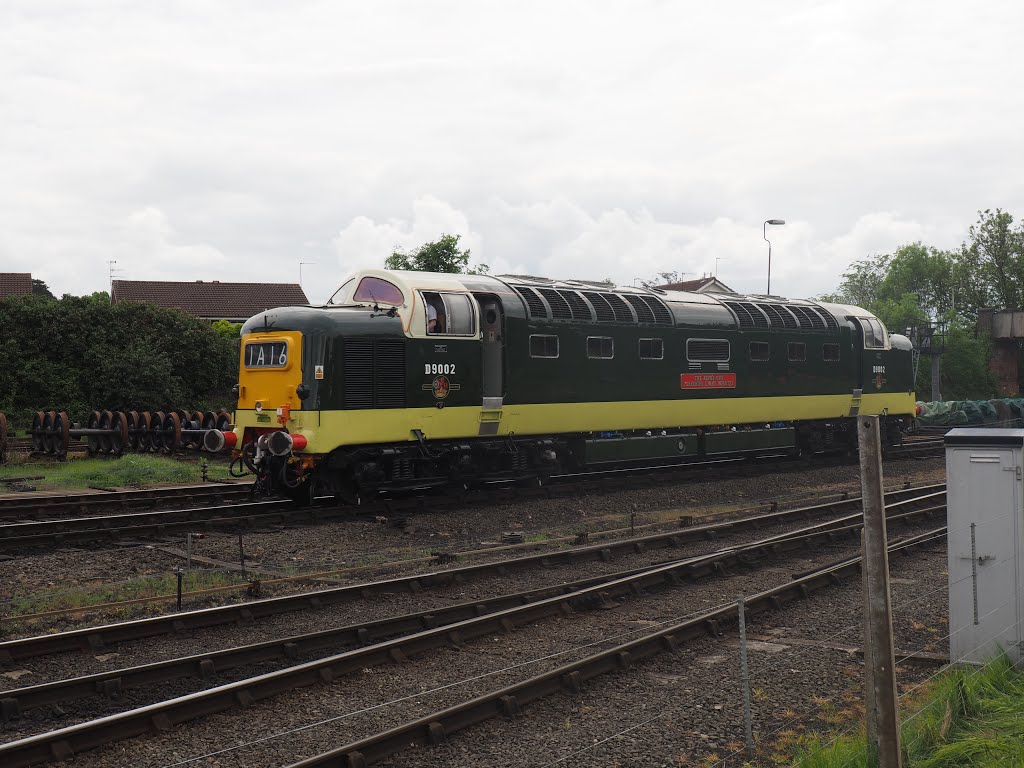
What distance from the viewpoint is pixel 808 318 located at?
25.8 meters

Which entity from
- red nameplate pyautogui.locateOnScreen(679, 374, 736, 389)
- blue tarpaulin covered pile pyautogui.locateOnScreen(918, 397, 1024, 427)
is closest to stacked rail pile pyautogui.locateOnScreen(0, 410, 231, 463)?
red nameplate pyautogui.locateOnScreen(679, 374, 736, 389)

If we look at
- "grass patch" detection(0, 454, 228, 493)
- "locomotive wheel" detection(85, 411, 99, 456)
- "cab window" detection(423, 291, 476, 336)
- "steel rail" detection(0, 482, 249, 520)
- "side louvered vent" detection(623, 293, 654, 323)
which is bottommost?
"steel rail" detection(0, 482, 249, 520)

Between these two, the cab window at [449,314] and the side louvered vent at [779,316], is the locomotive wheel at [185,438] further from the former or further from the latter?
the side louvered vent at [779,316]

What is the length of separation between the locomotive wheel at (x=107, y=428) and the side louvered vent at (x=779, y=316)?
19.0m

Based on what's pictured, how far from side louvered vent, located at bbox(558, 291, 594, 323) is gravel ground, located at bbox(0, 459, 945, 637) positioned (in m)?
3.65

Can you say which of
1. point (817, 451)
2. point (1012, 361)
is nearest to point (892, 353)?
point (817, 451)

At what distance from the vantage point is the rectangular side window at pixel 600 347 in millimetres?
19953

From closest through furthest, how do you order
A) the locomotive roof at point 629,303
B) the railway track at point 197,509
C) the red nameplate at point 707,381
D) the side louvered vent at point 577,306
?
the railway track at point 197,509
the locomotive roof at point 629,303
the side louvered vent at point 577,306
the red nameplate at point 707,381

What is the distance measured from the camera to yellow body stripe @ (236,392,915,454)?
53.4ft

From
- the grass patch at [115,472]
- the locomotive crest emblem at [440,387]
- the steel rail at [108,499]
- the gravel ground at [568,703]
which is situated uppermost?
the locomotive crest emblem at [440,387]

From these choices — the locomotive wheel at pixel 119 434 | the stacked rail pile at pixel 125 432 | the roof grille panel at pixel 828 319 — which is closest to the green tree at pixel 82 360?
the stacked rail pile at pixel 125 432

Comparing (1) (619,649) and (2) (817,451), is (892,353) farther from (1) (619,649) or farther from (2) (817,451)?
(1) (619,649)

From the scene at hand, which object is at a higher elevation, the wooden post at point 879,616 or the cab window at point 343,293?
the cab window at point 343,293

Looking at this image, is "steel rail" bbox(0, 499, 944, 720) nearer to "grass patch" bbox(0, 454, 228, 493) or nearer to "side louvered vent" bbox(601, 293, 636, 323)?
"side louvered vent" bbox(601, 293, 636, 323)
